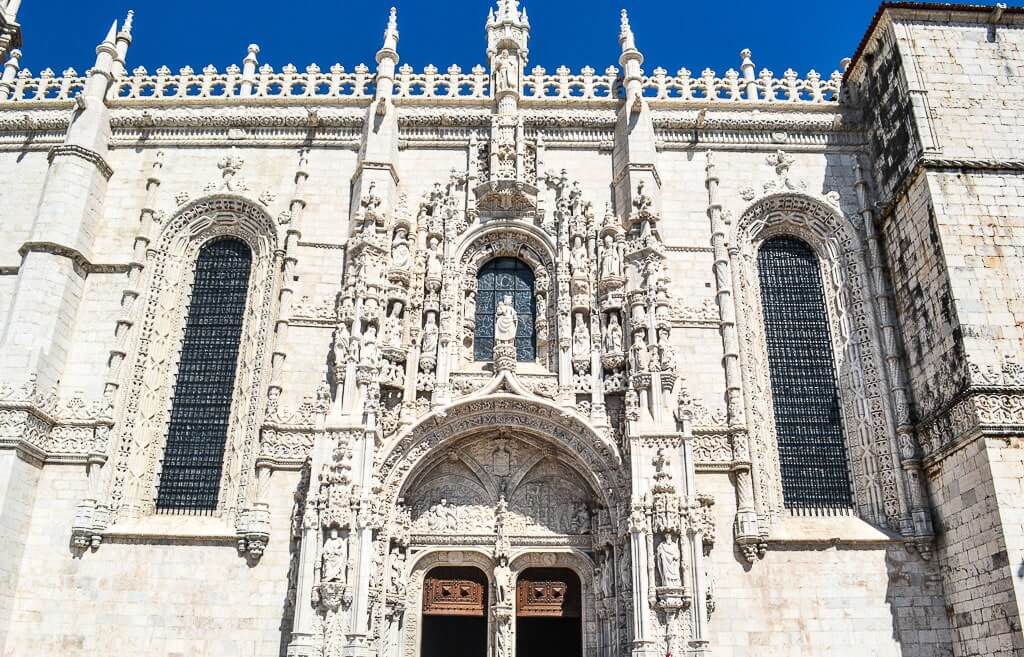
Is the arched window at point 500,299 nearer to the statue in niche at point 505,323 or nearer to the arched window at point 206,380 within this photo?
the statue in niche at point 505,323

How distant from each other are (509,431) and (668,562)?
373 centimetres

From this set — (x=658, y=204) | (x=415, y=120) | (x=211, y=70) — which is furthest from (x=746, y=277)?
(x=211, y=70)

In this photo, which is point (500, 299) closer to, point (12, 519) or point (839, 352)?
point (839, 352)

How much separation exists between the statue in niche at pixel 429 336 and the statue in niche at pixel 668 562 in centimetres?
531

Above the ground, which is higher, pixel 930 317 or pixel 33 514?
pixel 930 317

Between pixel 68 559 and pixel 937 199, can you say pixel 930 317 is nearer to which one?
pixel 937 199

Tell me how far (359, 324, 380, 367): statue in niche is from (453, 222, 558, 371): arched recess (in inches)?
63.5

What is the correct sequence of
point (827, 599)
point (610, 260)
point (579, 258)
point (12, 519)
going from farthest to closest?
point (579, 258) < point (610, 260) < point (12, 519) < point (827, 599)

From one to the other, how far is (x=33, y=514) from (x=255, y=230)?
659 cm

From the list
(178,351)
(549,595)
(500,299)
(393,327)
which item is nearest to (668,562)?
(549,595)

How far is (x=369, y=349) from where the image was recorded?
1436 centimetres

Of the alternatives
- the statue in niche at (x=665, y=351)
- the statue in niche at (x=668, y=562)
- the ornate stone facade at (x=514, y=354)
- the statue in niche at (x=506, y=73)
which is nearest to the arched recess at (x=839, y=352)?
the ornate stone facade at (x=514, y=354)

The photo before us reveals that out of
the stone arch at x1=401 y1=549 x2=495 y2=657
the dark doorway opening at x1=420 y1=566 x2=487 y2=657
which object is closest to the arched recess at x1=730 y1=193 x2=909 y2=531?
the stone arch at x1=401 y1=549 x2=495 y2=657

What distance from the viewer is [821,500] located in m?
14.7
